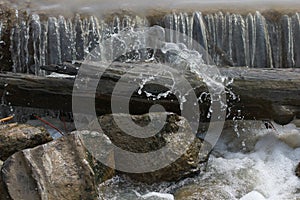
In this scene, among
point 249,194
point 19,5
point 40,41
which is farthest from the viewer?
point 19,5

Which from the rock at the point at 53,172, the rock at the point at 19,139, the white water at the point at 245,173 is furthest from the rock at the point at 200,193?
the rock at the point at 19,139

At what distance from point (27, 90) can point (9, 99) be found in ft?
1.05

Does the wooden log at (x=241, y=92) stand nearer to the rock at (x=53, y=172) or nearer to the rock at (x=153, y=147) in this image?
the rock at (x=153, y=147)

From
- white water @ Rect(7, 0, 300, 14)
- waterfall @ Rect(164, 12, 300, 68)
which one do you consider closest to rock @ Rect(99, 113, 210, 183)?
waterfall @ Rect(164, 12, 300, 68)

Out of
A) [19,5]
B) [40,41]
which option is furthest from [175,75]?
[19,5]

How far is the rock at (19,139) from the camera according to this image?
15.8 ft

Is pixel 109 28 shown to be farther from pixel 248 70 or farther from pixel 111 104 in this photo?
pixel 248 70

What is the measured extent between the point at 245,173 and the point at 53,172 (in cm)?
199

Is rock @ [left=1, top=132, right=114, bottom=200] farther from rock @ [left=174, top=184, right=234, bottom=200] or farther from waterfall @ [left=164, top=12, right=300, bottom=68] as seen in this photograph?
waterfall @ [left=164, top=12, right=300, bottom=68]

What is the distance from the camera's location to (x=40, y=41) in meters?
6.82

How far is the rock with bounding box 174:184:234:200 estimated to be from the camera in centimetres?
449

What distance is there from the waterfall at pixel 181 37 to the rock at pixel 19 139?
2.00 meters

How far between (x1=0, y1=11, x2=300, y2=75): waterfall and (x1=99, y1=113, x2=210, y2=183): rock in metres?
2.03

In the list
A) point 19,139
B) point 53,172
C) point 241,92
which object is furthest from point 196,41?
point 53,172
